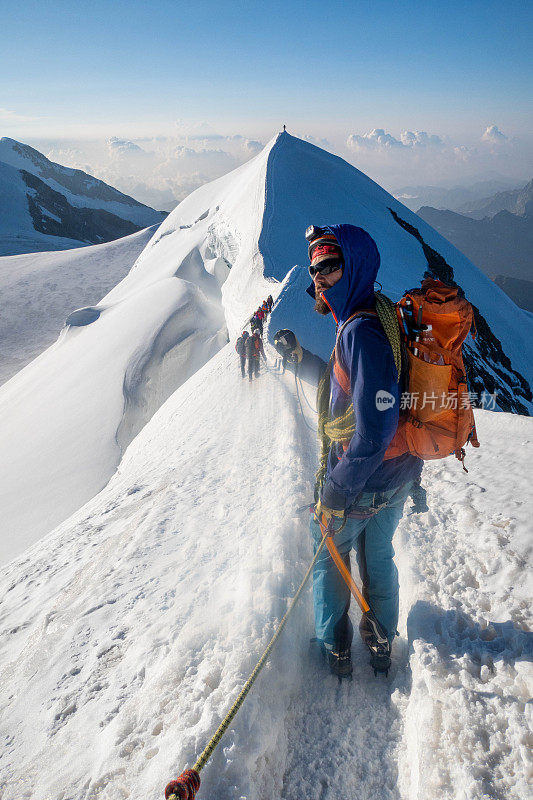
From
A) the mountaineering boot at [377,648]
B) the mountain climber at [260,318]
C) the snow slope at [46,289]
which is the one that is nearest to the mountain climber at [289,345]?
the mountain climber at [260,318]

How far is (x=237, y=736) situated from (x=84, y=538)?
3179mm

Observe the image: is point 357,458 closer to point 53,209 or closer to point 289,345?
point 289,345

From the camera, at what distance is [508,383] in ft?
75.5

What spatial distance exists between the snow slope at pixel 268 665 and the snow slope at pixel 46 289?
30153 mm

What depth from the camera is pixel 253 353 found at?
26.9ft

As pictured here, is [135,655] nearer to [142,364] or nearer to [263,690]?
[263,690]

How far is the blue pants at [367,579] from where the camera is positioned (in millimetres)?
2504

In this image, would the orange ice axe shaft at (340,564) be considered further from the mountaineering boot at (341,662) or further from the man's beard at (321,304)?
the man's beard at (321,304)

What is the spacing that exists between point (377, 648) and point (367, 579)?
1.33 feet

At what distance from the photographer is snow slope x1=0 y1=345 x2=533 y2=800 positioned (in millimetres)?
1920

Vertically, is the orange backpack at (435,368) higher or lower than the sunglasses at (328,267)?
lower

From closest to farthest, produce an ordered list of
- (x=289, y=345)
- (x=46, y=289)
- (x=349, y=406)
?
(x=349, y=406) < (x=289, y=345) < (x=46, y=289)

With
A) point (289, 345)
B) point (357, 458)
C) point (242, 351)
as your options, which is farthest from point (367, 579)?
point (242, 351)

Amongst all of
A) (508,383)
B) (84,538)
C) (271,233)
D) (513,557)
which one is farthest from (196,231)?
(513,557)
